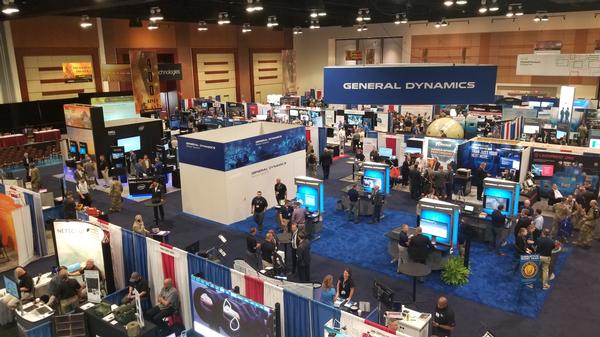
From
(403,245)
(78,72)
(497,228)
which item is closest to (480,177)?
(497,228)

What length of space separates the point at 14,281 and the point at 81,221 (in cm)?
163

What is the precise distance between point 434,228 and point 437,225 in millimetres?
106

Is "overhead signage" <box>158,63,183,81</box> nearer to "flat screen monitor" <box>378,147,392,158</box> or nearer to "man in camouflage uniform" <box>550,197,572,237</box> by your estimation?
"flat screen monitor" <box>378,147,392,158</box>

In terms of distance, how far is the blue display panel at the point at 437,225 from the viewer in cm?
1092

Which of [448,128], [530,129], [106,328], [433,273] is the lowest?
[433,273]

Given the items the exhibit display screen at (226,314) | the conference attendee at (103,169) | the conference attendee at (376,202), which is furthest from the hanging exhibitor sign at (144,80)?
the exhibit display screen at (226,314)

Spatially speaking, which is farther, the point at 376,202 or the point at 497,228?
the point at 376,202

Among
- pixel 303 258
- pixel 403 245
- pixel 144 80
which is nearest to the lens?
pixel 303 258

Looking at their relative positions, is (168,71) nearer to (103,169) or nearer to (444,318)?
(103,169)

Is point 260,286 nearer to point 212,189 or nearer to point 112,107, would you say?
point 212,189

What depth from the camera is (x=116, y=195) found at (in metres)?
15.2

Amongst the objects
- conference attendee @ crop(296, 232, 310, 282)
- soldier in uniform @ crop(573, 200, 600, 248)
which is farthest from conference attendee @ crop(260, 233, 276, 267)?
soldier in uniform @ crop(573, 200, 600, 248)

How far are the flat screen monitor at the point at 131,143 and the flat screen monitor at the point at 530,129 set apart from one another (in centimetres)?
1784

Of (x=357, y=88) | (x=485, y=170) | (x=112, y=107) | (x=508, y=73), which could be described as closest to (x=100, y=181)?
(x=112, y=107)
